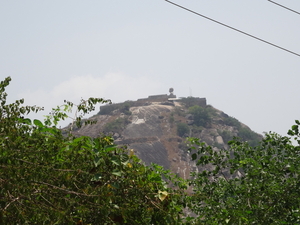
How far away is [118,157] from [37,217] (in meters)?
0.67

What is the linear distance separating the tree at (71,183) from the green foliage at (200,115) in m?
103

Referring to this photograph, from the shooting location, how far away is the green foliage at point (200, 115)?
105 metres

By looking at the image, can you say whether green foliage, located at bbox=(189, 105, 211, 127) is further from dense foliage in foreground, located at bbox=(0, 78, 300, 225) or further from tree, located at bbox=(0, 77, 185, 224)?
tree, located at bbox=(0, 77, 185, 224)

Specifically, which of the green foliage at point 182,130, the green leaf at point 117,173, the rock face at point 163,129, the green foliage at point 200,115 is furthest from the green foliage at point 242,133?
the green leaf at point 117,173

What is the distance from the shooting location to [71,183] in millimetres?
2455

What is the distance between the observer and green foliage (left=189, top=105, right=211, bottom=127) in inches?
4134

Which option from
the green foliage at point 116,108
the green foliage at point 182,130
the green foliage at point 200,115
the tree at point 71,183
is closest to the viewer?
the tree at point 71,183

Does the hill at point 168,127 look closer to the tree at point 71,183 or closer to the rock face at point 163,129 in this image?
the rock face at point 163,129

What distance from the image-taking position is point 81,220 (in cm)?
251

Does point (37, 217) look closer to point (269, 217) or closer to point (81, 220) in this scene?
Answer: point (81, 220)

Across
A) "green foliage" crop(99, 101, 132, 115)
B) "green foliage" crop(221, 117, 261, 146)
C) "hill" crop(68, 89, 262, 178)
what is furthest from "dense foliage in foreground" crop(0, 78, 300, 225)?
"green foliage" crop(99, 101, 132, 115)

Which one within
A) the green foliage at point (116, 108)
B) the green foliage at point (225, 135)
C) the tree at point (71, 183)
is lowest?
the green foliage at point (225, 135)

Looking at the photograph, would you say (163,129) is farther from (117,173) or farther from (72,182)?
(72,182)

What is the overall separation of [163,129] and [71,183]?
317ft
